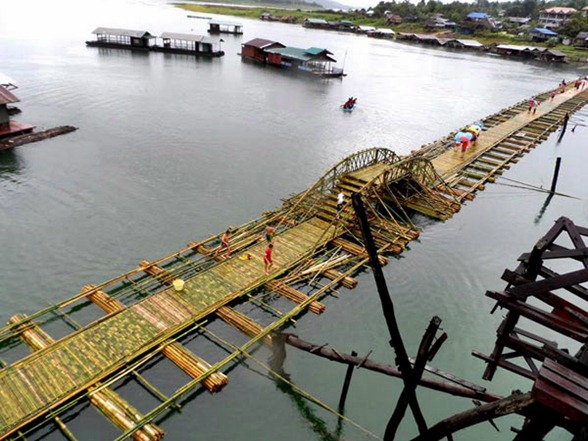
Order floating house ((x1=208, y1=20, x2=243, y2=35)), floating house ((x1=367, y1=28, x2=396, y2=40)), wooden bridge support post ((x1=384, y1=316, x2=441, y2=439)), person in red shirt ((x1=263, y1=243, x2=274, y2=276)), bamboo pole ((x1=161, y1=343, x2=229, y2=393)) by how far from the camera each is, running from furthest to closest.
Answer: floating house ((x1=367, y1=28, x2=396, y2=40)) < floating house ((x1=208, y1=20, x2=243, y2=35)) < person in red shirt ((x1=263, y1=243, x2=274, y2=276)) < bamboo pole ((x1=161, y1=343, x2=229, y2=393)) < wooden bridge support post ((x1=384, y1=316, x2=441, y2=439))

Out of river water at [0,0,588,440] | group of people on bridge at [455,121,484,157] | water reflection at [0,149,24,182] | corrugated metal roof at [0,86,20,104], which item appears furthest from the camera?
group of people on bridge at [455,121,484,157]

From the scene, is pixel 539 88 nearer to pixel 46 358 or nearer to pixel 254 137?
pixel 254 137

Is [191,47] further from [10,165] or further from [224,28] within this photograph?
[10,165]

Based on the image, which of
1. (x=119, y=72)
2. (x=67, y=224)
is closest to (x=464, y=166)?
(x=67, y=224)

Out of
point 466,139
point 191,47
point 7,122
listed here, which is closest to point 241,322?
point 7,122

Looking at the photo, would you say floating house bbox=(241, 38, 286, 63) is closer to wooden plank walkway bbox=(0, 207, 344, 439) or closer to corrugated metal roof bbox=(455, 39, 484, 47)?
wooden plank walkway bbox=(0, 207, 344, 439)

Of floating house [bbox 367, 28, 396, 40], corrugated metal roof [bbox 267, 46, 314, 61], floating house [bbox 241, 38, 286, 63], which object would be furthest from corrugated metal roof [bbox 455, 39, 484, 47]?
corrugated metal roof [bbox 267, 46, 314, 61]
